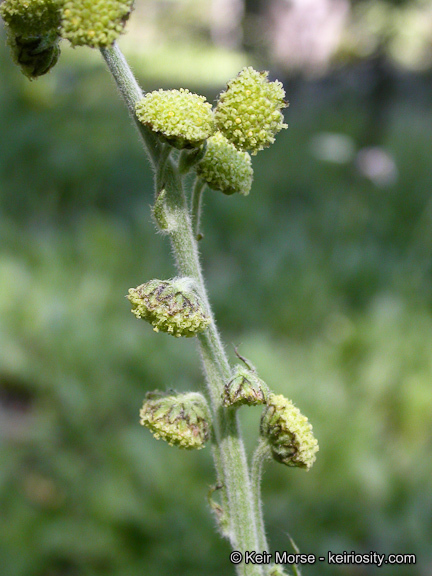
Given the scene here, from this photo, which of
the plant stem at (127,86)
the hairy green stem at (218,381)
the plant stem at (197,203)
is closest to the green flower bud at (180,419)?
the hairy green stem at (218,381)

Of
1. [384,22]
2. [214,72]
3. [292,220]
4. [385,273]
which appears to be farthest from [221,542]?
[214,72]

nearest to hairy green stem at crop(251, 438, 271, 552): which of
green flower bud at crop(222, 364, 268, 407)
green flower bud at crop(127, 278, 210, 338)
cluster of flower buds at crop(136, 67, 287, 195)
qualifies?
green flower bud at crop(222, 364, 268, 407)

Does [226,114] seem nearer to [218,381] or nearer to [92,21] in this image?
[92,21]

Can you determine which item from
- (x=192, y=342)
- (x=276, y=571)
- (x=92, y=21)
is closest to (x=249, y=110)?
(x=92, y=21)

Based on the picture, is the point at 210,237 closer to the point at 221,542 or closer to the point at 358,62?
the point at 221,542

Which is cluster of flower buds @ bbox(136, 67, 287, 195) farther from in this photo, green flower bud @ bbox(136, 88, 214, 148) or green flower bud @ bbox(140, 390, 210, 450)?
green flower bud @ bbox(140, 390, 210, 450)

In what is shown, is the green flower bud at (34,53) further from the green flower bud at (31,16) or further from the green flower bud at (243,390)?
the green flower bud at (243,390)
